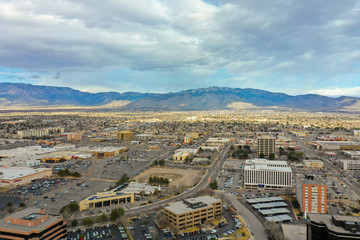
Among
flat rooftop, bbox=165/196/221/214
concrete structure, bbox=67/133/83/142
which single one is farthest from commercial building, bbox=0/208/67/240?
concrete structure, bbox=67/133/83/142

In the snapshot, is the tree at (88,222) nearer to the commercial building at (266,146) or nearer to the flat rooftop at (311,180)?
the flat rooftop at (311,180)

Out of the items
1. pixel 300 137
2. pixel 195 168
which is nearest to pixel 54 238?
pixel 195 168

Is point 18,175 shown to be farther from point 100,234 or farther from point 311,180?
point 311,180

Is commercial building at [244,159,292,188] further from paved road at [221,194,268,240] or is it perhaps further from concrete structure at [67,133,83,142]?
concrete structure at [67,133,83,142]

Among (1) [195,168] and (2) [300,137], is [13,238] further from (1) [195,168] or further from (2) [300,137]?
(2) [300,137]

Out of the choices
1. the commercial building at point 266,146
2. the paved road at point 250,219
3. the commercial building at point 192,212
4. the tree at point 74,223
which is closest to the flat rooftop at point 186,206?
the commercial building at point 192,212
